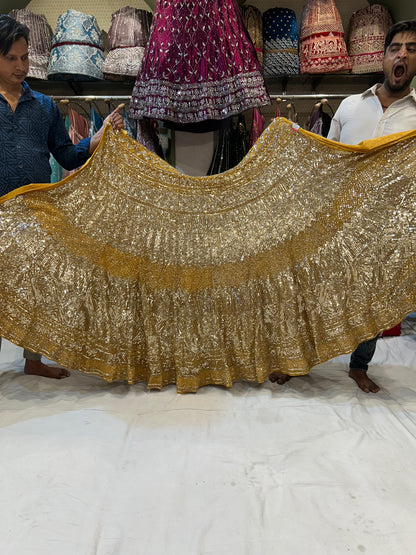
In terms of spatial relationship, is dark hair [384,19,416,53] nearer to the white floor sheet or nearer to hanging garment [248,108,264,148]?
hanging garment [248,108,264,148]

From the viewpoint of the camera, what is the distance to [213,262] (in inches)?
68.2

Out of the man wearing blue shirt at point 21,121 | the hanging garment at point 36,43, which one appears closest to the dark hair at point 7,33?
the man wearing blue shirt at point 21,121

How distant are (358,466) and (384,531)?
0.26 m

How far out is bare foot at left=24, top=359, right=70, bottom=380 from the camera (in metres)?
1.95

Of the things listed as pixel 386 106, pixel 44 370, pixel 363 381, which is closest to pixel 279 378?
pixel 363 381

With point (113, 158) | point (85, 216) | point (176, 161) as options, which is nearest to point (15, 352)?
point (85, 216)

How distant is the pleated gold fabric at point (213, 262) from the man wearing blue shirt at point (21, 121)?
0.18m

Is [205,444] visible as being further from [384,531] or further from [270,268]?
[270,268]

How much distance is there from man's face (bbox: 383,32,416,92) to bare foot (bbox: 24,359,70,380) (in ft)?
6.80

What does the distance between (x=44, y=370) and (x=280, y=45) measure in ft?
8.19

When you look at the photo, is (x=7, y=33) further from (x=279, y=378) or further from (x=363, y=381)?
(x=363, y=381)

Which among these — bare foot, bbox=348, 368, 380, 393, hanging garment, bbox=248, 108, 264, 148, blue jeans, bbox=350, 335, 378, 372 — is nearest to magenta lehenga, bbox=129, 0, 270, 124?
hanging garment, bbox=248, 108, 264, 148

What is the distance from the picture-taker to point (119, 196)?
177cm

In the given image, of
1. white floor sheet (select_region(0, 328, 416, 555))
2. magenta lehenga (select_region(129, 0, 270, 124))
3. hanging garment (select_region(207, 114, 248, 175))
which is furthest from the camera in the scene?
hanging garment (select_region(207, 114, 248, 175))
